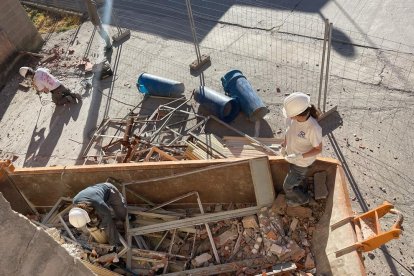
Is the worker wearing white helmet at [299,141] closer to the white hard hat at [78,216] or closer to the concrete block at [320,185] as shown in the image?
the concrete block at [320,185]

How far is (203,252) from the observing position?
22.7 ft

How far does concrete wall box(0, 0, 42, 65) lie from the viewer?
1218 centimetres

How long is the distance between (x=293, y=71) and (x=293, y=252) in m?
5.17

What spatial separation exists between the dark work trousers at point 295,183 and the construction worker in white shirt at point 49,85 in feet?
21.7

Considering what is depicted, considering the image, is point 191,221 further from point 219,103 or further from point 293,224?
point 219,103

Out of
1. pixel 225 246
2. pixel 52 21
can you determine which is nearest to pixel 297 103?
pixel 225 246

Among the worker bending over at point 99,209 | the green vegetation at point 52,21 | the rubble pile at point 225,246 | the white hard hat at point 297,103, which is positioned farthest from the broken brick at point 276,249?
the green vegetation at point 52,21

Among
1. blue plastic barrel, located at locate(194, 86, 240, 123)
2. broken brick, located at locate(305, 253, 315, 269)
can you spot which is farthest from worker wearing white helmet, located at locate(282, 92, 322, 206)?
blue plastic barrel, located at locate(194, 86, 240, 123)

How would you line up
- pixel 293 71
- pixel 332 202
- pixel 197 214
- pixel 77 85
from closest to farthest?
pixel 332 202, pixel 197 214, pixel 293 71, pixel 77 85

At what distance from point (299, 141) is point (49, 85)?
6923mm

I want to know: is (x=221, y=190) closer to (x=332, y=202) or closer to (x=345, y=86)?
(x=332, y=202)

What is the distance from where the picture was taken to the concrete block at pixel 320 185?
248 inches

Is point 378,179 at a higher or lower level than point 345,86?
lower

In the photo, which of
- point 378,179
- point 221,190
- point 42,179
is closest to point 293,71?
point 378,179
